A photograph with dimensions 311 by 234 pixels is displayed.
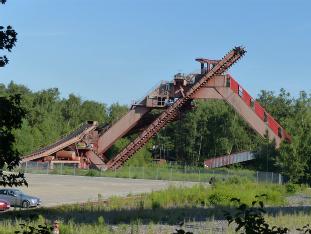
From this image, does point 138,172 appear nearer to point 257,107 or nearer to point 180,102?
point 180,102

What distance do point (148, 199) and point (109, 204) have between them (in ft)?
8.23

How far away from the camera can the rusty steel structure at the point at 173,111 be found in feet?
181

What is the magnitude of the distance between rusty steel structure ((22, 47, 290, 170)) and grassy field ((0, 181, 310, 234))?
20765 millimetres

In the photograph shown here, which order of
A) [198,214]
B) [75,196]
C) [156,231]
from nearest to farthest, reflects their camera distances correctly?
1. [156,231]
2. [198,214]
3. [75,196]

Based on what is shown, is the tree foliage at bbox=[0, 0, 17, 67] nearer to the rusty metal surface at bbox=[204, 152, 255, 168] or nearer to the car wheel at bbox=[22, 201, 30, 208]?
the car wheel at bbox=[22, 201, 30, 208]

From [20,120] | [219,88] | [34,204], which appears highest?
[219,88]

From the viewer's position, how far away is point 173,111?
55938mm

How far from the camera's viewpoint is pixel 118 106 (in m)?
129

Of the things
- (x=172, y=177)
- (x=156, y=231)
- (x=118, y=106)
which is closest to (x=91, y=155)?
(x=172, y=177)

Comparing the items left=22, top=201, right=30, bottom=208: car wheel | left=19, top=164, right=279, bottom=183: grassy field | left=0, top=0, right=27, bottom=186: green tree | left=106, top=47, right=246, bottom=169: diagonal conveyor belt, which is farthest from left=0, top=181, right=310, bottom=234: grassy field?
left=19, top=164, right=279, bottom=183: grassy field

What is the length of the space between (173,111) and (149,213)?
32244 millimetres

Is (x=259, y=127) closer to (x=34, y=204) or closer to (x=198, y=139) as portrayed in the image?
(x=34, y=204)

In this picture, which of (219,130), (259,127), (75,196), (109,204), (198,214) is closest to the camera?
(198,214)

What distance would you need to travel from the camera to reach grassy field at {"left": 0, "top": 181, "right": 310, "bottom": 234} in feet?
57.9
